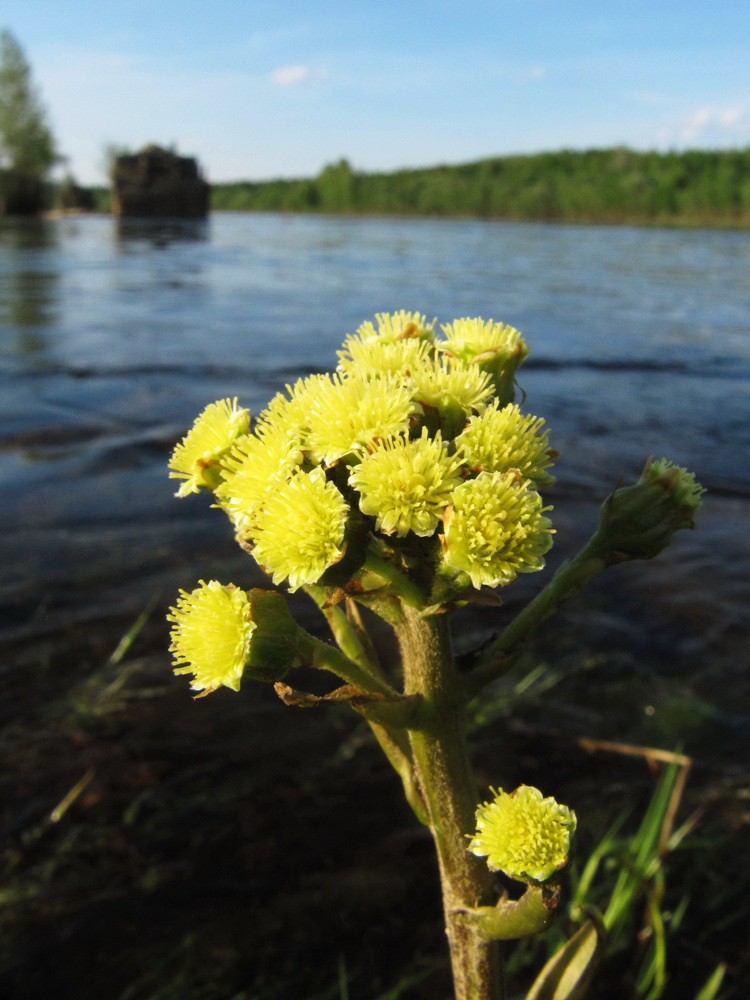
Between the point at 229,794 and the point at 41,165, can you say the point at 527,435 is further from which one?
the point at 41,165

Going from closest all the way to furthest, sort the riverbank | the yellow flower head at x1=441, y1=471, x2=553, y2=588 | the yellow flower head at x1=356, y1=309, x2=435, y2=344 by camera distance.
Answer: the yellow flower head at x1=441, y1=471, x2=553, y2=588 < the yellow flower head at x1=356, y1=309, x2=435, y2=344 < the riverbank

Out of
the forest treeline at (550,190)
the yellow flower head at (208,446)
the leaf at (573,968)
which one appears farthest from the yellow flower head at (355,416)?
the forest treeline at (550,190)

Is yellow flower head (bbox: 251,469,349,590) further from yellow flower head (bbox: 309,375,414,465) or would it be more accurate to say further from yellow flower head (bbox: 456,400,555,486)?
yellow flower head (bbox: 456,400,555,486)

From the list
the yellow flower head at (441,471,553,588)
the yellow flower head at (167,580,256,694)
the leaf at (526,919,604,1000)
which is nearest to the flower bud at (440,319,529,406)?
the yellow flower head at (441,471,553,588)

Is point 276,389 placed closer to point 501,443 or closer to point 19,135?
point 501,443

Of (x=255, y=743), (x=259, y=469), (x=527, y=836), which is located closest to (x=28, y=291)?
(x=255, y=743)
